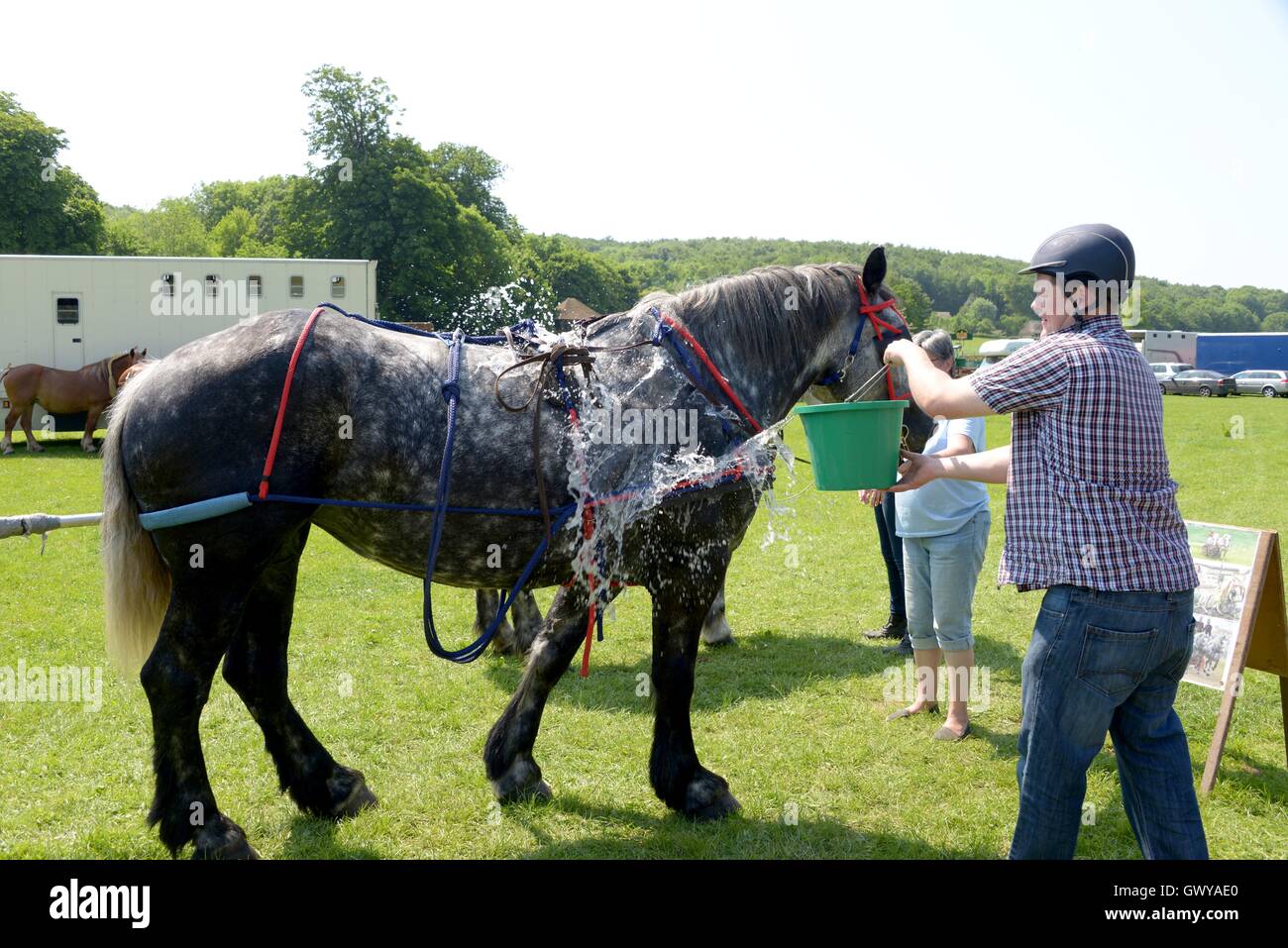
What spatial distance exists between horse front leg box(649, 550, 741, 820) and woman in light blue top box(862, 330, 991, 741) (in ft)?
4.07

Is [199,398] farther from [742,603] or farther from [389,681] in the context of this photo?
[742,603]

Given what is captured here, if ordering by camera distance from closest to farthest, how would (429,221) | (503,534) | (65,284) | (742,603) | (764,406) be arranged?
(503,534), (764,406), (742,603), (65,284), (429,221)

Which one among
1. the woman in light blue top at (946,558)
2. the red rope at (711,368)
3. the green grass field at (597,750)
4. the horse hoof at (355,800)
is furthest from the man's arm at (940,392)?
the horse hoof at (355,800)

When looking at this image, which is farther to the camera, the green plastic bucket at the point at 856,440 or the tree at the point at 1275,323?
the tree at the point at 1275,323

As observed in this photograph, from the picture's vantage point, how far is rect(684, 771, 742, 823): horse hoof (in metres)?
4.16

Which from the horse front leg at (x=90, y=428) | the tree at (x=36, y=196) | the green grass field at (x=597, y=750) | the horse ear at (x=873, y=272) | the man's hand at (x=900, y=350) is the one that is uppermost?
the tree at (x=36, y=196)

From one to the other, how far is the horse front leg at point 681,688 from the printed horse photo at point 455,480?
10 millimetres

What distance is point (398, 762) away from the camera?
471 centimetres

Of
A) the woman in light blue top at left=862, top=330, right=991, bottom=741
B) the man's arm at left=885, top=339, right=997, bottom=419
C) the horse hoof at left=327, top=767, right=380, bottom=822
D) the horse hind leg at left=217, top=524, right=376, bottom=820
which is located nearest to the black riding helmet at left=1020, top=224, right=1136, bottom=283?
the man's arm at left=885, top=339, right=997, bottom=419

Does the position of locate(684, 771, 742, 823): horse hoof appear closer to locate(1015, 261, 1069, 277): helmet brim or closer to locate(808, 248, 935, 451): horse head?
locate(808, 248, 935, 451): horse head

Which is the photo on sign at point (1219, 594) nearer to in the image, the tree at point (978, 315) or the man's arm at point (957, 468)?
the man's arm at point (957, 468)

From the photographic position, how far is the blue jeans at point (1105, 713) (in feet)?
8.76

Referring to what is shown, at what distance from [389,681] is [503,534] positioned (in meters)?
2.63
